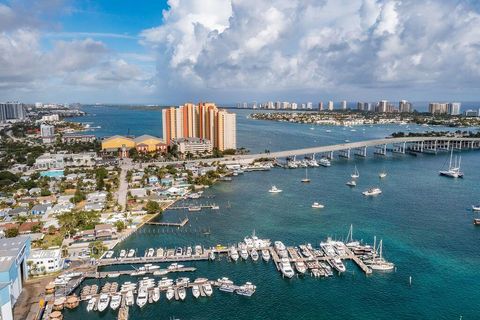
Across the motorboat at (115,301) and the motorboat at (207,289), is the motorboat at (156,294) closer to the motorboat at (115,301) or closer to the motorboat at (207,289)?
the motorboat at (115,301)

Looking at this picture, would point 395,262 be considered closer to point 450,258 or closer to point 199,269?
point 450,258

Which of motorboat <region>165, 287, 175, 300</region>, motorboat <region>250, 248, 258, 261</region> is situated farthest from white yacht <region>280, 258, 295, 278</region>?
motorboat <region>165, 287, 175, 300</region>

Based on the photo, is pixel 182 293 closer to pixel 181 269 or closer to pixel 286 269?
pixel 181 269

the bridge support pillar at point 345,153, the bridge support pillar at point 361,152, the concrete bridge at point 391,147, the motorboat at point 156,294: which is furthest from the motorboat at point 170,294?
the bridge support pillar at point 361,152

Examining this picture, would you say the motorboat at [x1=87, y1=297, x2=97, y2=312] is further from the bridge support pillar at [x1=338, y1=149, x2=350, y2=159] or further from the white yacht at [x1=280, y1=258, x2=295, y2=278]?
the bridge support pillar at [x1=338, y1=149, x2=350, y2=159]

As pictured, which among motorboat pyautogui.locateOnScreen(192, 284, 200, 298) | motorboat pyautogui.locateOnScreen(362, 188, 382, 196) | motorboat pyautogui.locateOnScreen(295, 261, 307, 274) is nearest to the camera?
motorboat pyautogui.locateOnScreen(192, 284, 200, 298)

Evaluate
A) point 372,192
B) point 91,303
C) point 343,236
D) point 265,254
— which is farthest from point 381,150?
point 91,303

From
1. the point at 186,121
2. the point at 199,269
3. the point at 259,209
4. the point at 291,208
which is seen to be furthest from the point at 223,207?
the point at 186,121
